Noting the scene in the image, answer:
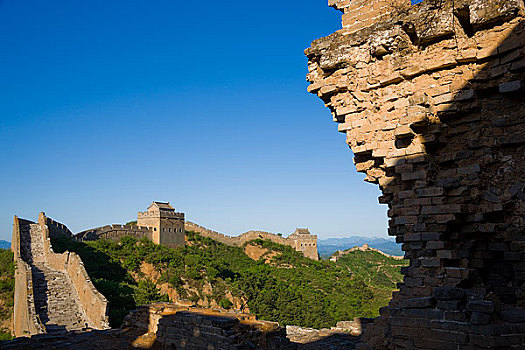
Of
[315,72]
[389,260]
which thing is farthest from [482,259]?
[389,260]

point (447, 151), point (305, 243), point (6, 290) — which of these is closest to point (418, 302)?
point (447, 151)

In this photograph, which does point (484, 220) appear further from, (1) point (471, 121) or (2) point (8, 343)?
(2) point (8, 343)

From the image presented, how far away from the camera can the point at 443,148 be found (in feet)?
14.2

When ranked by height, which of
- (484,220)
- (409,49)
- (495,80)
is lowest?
(484,220)

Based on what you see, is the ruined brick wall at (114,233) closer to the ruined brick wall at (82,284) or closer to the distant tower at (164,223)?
the distant tower at (164,223)

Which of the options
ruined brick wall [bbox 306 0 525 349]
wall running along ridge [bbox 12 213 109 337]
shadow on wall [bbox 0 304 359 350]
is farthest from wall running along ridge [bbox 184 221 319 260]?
ruined brick wall [bbox 306 0 525 349]

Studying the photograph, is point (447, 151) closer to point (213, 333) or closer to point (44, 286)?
point (213, 333)

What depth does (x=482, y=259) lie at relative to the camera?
411cm

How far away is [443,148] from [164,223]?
3393cm

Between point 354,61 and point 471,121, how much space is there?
150cm

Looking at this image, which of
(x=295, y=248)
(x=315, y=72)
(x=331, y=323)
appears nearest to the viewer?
(x=315, y=72)

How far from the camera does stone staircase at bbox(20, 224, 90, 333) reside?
15531 millimetres

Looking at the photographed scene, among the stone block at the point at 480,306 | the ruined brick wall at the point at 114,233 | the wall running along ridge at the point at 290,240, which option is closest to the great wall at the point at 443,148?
the stone block at the point at 480,306

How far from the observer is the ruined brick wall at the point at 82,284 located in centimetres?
1529
